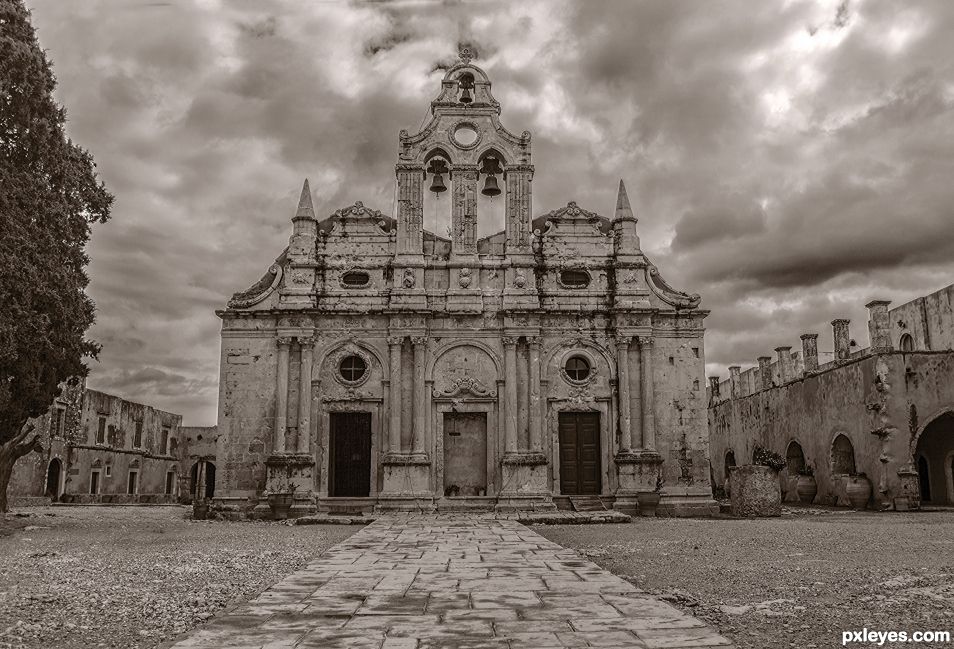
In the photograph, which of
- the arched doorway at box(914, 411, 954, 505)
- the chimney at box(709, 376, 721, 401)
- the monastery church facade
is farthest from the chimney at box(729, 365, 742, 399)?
the monastery church facade

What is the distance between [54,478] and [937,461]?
36.6 meters

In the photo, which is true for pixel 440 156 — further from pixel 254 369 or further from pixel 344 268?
pixel 254 369

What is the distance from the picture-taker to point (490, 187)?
2389 cm

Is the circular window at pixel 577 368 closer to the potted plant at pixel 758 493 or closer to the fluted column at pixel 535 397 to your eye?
the fluted column at pixel 535 397

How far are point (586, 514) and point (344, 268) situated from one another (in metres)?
10.3

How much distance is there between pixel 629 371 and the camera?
2280cm

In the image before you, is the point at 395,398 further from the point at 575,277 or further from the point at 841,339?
the point at 841,339

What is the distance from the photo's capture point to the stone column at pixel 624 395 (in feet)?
72.8

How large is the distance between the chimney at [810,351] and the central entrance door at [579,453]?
45.3 feet

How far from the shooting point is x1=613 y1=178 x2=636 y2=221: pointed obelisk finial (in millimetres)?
24047

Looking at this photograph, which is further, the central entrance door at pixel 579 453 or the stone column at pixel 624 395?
the central entrance door at pixel 579 453

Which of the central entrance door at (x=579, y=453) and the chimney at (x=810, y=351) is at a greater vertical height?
the chimney at (x=810, y=351)

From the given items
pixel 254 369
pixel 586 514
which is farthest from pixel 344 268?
pixel 586 514
